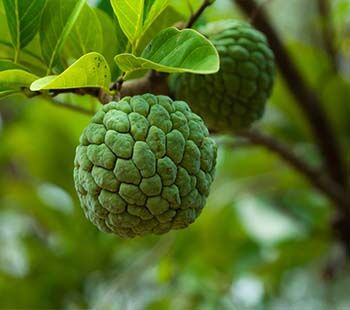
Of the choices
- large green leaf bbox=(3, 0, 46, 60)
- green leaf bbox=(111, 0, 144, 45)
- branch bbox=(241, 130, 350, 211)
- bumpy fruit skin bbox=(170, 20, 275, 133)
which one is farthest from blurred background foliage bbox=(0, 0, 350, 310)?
green leaf bbox=(111, 0, 144, 45)

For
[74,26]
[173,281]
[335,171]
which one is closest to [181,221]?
[74,26]

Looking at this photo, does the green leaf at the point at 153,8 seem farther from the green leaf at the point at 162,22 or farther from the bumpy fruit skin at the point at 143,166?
the green leaf at the point at 162,22

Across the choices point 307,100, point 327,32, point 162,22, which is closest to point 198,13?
point 162,22

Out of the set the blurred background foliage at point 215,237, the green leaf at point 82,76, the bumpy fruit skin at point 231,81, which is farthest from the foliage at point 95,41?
the blurred background foliage at point 215,237

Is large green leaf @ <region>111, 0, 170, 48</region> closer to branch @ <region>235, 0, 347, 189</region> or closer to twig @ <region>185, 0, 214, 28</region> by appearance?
twig @ <region>185, 0, 214, 28</region>

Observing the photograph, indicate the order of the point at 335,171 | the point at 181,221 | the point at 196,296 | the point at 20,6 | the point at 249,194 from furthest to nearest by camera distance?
the point at 249,194 < the point at 196,296 < the point at 335,171 < the point at 20,6 < the point at 181,221

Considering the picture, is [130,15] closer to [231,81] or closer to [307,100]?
[231,81]

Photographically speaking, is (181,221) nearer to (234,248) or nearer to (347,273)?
(234,248)
